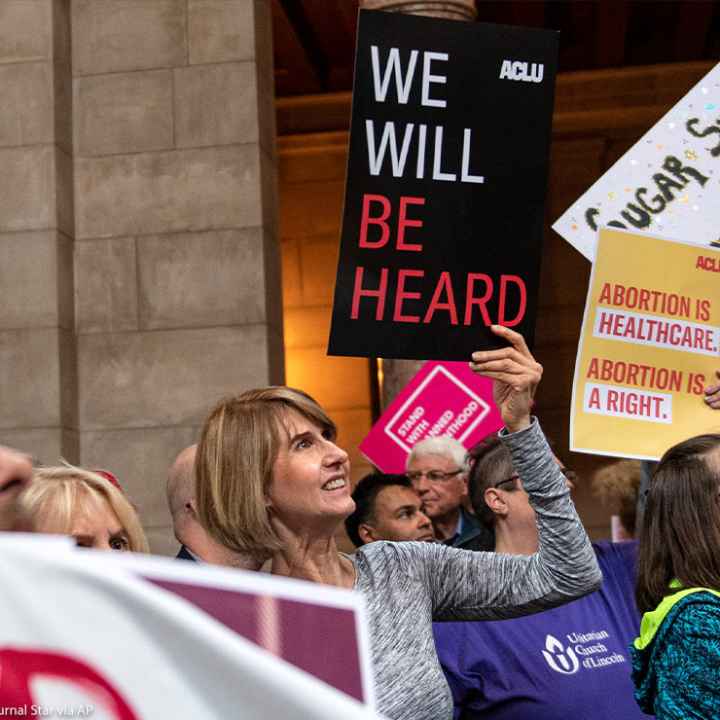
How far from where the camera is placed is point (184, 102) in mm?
9078

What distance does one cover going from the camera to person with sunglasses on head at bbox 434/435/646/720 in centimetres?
412

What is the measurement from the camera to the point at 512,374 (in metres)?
3.49

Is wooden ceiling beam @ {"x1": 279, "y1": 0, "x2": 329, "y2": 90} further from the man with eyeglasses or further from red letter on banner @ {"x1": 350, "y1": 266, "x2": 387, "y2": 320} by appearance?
red letter on banner @ {"x1": 350, "y1": 266, "x2": 387, "y2": 320}

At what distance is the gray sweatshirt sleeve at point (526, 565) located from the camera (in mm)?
3246

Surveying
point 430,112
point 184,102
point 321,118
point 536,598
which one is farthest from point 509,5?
point 536,598

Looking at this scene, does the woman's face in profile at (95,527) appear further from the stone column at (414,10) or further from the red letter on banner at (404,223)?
the stone column at (414,10)

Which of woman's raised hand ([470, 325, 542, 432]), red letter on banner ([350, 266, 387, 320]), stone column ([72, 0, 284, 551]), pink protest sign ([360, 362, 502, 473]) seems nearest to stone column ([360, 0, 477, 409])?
stone column ([72, 0, 284, 551])

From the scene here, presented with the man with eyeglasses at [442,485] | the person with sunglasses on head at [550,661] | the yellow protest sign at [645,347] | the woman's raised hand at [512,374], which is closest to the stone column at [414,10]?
the man with eyeglasses at [442,485]

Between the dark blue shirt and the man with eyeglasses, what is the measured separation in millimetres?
1861

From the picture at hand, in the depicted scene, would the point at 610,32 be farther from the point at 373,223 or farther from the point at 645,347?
the point at 373,223

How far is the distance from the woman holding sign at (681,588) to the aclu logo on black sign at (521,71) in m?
1.26

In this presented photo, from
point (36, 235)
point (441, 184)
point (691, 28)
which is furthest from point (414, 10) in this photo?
point (691, 28)

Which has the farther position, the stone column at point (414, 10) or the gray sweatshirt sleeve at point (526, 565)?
the stone column at point (414, 10)

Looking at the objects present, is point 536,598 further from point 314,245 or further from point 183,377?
point 314,245
